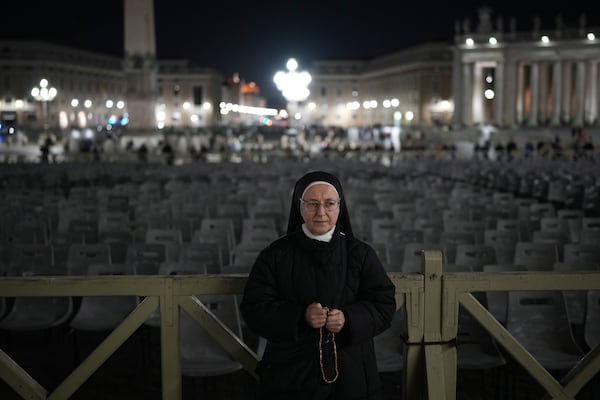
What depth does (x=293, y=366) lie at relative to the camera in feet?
13.1

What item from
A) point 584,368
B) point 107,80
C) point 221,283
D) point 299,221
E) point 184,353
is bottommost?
point 184,353

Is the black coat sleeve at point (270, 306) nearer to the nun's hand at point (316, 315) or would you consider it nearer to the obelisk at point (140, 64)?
the nun's hand at point (316, 315)

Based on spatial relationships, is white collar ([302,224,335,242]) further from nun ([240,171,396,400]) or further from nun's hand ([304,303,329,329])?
nun's hand ([304,303,329,329])

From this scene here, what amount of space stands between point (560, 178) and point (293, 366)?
1955 centimetres

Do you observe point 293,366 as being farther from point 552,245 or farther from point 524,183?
point 524,183

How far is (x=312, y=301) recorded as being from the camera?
13.0ft

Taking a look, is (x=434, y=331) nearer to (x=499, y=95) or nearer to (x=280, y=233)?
(x=280, y=233)

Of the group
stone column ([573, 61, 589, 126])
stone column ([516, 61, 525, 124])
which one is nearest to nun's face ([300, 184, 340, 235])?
stone column ([573, 61, 589, 126])

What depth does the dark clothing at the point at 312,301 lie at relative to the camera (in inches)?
154

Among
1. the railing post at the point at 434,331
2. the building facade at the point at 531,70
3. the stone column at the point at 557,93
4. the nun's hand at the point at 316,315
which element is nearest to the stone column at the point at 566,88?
the building facade at the point at 531,70

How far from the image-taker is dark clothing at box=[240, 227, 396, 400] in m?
3.92

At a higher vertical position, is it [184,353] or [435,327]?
[435,327]

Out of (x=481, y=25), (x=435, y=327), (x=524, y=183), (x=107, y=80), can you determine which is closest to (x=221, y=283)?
(x=435, y=327)

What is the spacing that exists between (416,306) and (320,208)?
3.11ft
